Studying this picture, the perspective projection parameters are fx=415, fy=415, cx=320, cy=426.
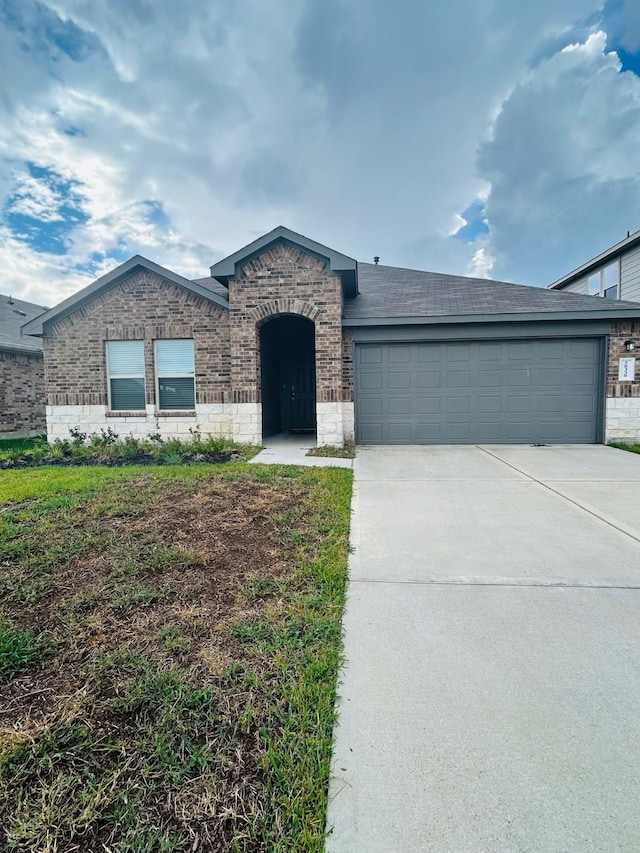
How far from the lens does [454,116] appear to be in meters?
13.5

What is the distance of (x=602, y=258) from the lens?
1547cm

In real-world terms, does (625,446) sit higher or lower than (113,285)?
lower

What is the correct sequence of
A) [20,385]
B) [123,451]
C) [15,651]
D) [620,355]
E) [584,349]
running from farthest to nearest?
[20,385] → [584,349] → [620,355] → [123,451] → [15,651]

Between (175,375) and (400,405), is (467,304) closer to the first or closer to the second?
(400,405)

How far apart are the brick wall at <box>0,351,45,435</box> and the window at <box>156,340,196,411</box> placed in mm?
6500

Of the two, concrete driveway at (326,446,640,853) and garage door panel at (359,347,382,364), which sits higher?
garage door panel at (359,347,382,364)

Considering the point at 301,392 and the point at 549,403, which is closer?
the point at 549,403

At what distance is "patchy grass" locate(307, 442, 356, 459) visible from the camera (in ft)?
27.9

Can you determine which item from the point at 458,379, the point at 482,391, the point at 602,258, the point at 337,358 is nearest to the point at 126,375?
the point at 337,358

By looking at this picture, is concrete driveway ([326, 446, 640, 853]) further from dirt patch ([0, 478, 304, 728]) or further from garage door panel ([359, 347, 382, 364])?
garage door panel ([359, 347, 382, 364])

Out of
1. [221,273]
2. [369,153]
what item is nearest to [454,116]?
[369,153]

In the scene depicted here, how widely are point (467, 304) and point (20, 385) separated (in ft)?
45.2

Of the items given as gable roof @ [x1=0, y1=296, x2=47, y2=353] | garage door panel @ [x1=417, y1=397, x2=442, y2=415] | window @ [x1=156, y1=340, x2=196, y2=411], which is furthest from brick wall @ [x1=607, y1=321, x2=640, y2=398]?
gable roof @ [x1=0, y1=296, x2=47, y2=353]

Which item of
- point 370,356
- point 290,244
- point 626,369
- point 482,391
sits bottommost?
point 482,391
